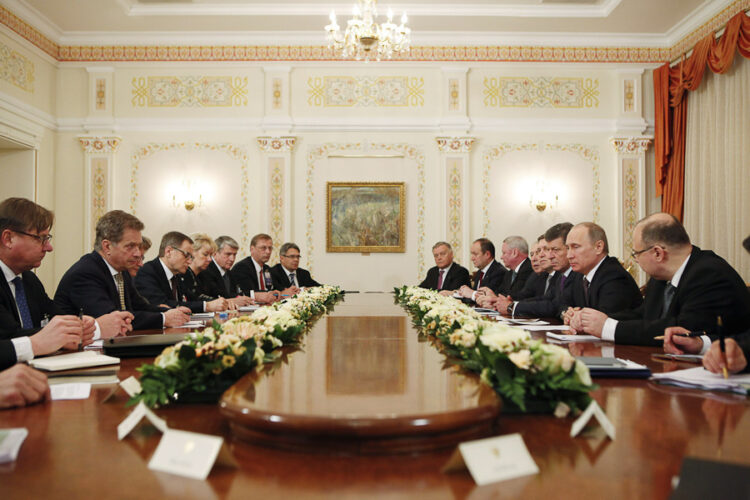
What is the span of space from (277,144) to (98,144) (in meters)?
2.41

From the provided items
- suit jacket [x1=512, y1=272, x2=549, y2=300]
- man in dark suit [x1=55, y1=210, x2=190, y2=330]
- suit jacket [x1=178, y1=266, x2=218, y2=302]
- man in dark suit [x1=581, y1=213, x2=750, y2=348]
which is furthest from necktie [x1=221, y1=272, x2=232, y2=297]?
man in dark suit [x1=581, y1=213, x2=750, y2=348]

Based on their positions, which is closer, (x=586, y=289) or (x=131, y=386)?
(x=131, y=386)

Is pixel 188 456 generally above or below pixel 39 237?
below

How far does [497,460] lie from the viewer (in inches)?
40.3

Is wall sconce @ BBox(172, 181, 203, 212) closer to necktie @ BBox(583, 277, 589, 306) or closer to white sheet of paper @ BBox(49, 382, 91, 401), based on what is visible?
necktie @ BBox(583, 277, 589, 306)

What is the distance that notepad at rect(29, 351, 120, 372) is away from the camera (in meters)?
1.96

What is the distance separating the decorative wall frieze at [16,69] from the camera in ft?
23.6

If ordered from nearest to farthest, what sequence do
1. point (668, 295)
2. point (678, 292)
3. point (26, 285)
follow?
1. point (678, 292)
2. point (26, 285)
3. point (668, 295)

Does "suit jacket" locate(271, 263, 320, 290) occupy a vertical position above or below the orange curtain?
below

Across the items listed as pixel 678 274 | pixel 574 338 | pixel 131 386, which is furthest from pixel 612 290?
pixel 131 386

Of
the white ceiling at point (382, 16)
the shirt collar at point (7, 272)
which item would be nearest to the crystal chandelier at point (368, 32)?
the white ceiling at point (382, 16)

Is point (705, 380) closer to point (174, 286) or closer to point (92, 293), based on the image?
point (92, 293)

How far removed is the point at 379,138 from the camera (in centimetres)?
848

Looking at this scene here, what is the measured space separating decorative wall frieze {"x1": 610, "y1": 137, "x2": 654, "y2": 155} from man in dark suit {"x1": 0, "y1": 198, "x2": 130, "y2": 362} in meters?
Answer: 7.22
